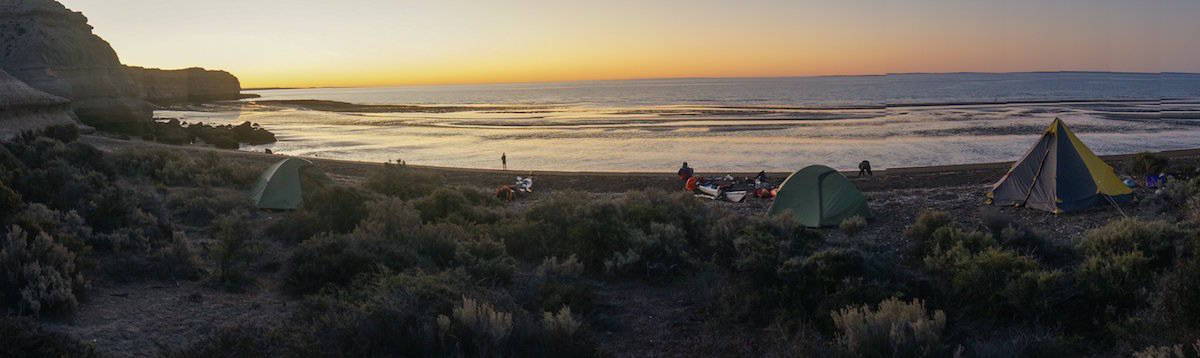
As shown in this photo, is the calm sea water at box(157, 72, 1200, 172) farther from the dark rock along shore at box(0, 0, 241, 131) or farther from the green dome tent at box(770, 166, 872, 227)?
the green dome tent at box(770, 166, 872, 227)

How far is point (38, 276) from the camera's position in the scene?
605cm

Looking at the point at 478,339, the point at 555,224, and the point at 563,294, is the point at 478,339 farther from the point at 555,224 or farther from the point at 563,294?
the point at 555,224

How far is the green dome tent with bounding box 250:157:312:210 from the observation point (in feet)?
43.9

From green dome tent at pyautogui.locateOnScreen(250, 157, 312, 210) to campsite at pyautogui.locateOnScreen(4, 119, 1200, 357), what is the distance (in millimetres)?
1230

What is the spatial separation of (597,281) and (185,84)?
130 metres

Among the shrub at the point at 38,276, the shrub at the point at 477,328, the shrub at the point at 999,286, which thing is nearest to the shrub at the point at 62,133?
the shrub at the point at 38,276

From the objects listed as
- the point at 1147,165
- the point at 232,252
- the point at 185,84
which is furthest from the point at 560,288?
the point at 185,84

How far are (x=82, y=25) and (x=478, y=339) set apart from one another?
176ft

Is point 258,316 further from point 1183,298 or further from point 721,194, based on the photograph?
point 721,194

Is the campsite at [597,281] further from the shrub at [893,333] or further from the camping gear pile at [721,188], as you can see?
the camping gear pile at [721,188]

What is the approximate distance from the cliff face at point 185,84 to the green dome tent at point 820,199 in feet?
304

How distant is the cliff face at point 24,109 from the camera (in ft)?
78.7

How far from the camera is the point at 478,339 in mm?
5328

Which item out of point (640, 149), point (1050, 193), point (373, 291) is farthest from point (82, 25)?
point (1050, 193)
